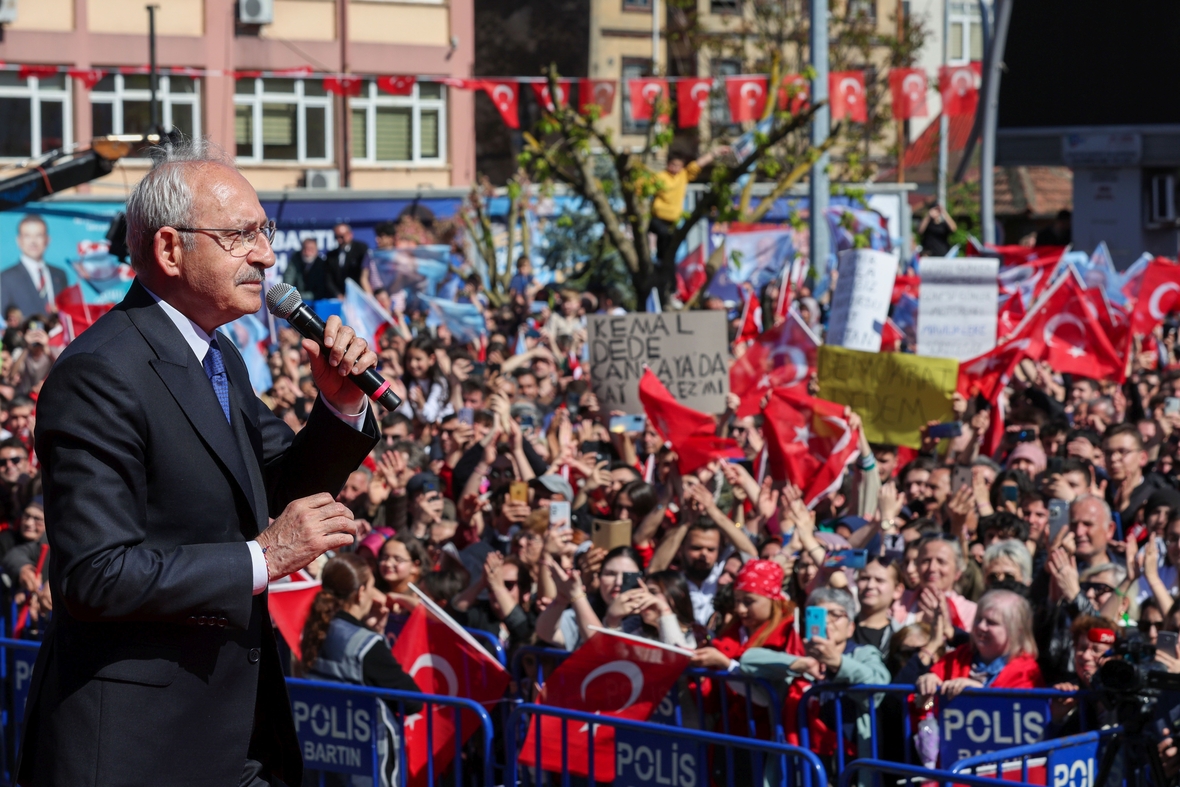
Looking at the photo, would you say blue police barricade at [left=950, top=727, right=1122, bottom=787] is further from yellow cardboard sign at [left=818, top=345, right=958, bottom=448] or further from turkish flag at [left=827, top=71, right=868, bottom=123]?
turkish flag at [left=827, top=71, right=868, bottom=123]

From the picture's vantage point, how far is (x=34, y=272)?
23.7 metres

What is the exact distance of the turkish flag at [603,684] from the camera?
18.7ft

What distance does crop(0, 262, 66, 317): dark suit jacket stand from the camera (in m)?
23.2

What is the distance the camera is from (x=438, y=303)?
1691cm

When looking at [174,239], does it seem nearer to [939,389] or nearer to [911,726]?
[911,726]

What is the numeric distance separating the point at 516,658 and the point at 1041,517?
8.87 ft

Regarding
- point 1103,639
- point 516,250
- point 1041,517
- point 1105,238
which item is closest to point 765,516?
point 1041,517

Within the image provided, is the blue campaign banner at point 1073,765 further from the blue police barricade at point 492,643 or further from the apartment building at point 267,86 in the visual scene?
the apartment building at point 267,86

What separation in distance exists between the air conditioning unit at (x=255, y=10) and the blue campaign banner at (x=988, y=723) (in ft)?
94.7

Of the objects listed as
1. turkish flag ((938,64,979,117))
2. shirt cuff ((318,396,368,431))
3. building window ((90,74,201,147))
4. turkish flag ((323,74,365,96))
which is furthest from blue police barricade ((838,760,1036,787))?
building window ((90,74,201,147))

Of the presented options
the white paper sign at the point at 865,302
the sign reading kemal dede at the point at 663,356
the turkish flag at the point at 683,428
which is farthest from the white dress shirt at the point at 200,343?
the white paper sign at the point at 865,302

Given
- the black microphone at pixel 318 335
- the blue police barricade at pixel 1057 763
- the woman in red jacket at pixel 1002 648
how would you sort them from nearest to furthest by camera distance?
the black microphone at pixel 318 335, the blue police barricade at pixel 1057 763, the woman in red jacket at pixel 1002 648

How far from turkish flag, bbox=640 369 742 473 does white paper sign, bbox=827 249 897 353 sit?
2.20 meters

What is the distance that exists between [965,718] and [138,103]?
97.7 ft
